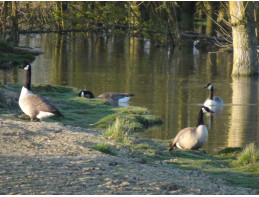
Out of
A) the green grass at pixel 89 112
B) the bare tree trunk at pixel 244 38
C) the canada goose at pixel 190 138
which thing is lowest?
the canada goose at pixel 190 138

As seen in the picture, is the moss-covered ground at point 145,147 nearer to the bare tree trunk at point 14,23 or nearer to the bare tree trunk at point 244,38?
the bare tree trunk at point 244,38

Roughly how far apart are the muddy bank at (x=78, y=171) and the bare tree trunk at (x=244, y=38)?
20.9m

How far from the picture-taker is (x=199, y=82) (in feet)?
102

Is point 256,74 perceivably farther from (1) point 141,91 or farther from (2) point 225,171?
(2) point 225,171

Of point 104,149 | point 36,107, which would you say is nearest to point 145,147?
point 104,149

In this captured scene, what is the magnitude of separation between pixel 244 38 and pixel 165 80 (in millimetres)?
5311

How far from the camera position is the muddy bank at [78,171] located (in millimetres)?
8727

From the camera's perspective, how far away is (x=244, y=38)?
106 ft

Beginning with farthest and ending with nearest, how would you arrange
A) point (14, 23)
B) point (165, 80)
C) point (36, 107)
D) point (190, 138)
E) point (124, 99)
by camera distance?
point (14, 23)
point (165, 80)
point (124, 99)
point (36, 107)
point (190, 138)

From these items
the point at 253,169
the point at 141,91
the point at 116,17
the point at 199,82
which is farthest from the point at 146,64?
the point at 253,169

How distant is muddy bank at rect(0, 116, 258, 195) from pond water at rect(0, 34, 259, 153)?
5.37 meters

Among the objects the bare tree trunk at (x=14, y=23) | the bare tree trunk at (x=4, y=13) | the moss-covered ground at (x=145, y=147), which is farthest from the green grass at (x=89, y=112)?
the bare tree trunk at (x=4, y=13)

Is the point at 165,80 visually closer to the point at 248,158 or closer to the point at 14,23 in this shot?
the point at 14,23

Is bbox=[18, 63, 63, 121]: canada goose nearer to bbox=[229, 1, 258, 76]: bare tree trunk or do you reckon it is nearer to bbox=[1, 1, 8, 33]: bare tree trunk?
bbox=[229, 1, 258, 76]: bare tree trunk
